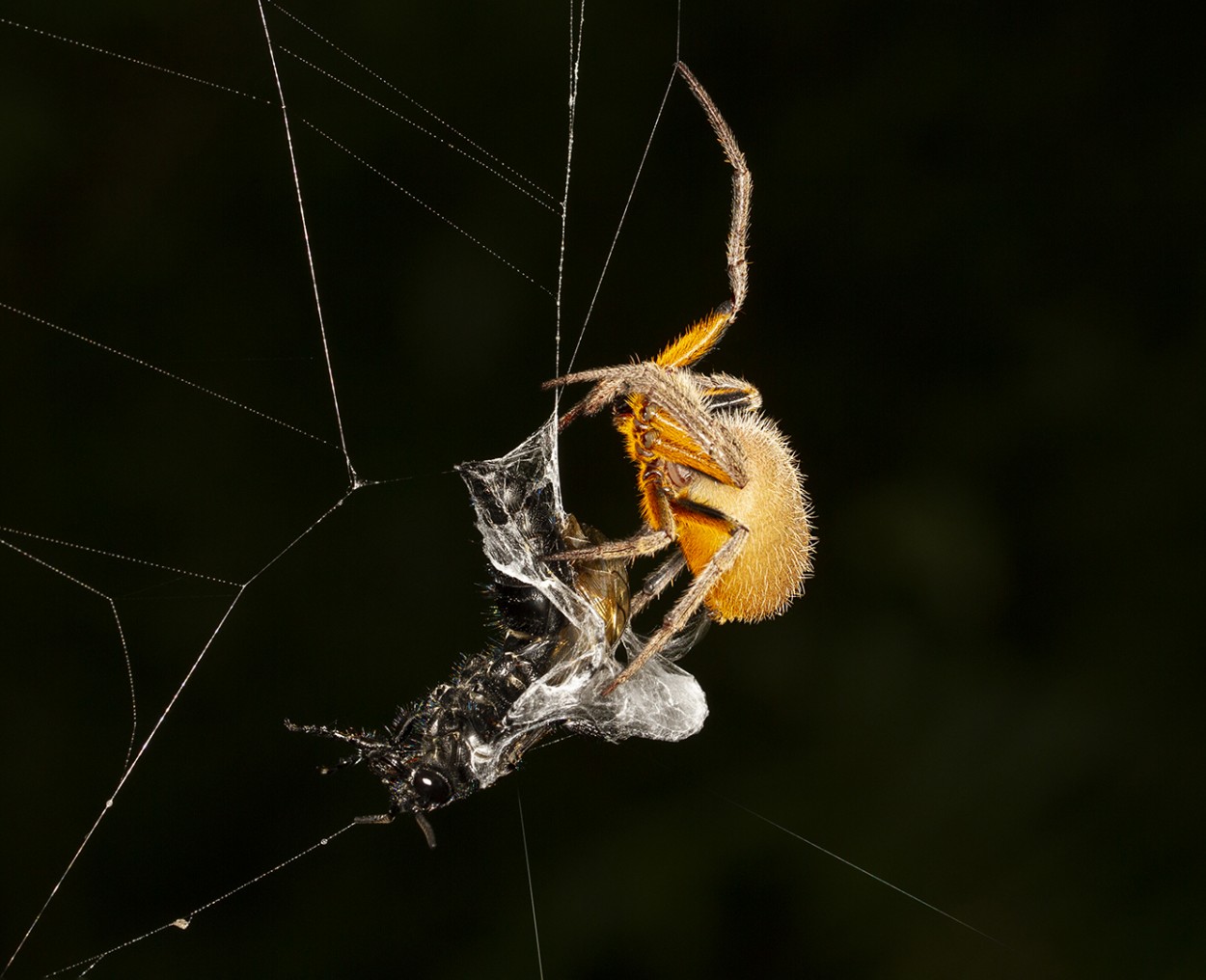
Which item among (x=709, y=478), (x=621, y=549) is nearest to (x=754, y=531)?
(x=709, y=478)

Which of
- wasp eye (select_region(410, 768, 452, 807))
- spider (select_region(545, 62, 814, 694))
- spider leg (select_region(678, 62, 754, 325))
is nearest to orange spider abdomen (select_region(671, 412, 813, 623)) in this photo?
spider (select_region(545, 62, 814, 694))

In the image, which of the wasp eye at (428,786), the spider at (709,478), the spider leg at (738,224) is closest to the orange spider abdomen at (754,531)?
the spider at (709,478)

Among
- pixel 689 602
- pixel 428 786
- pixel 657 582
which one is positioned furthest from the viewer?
pixel 657 582

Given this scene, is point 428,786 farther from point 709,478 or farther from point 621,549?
point 709,478

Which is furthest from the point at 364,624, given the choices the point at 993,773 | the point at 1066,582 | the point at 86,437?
the point at 1066,582

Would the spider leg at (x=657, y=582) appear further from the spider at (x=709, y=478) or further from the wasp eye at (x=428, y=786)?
the wasp eye at (x=428, y=786)

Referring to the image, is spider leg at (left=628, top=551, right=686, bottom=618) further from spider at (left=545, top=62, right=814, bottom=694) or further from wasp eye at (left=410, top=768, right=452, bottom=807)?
wasp eye at (left=410, top=768, right=452, bottom=807)

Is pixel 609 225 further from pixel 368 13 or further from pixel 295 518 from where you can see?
pixel 295 518
